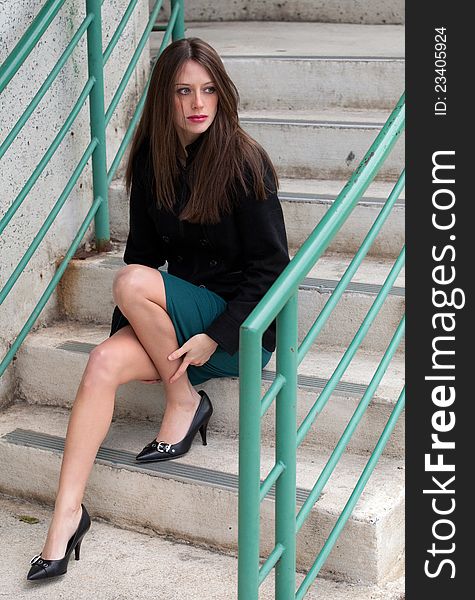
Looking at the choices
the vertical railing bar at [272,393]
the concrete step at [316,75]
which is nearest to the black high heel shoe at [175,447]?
the vertical railing bar at [272,393]

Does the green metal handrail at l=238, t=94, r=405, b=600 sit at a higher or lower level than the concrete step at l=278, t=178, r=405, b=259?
lower

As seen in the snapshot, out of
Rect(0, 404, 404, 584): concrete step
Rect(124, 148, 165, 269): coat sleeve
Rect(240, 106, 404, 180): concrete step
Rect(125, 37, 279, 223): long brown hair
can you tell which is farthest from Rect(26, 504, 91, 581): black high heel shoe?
Rect(240, 106, 404, 180): concrete step

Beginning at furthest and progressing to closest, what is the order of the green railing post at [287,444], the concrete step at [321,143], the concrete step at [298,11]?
the concrete step at [298,11]
the concrete step at [321,143]
the green railing post at [287,444]

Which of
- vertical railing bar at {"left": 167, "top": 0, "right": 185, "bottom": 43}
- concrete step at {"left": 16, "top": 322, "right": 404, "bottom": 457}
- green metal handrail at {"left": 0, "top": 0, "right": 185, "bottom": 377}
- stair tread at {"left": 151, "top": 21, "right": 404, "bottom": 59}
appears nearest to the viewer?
concrete step at {"left": 16, "top": 322, "right": 404, "bottom": 457}

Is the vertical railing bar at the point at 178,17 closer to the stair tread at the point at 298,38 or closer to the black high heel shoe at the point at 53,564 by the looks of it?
the stair tread at the point at 298,38

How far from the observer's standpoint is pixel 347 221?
3.63 metres

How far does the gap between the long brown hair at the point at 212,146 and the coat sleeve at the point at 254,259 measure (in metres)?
0.03

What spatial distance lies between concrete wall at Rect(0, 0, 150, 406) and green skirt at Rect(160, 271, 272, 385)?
722 mm

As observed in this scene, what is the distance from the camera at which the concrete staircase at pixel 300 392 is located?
9.15 feet

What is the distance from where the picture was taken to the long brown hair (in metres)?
2.93

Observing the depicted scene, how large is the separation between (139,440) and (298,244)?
946mm

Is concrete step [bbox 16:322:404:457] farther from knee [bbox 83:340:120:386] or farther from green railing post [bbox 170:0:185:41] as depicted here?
green railing post [bbox 170:0:185:41]

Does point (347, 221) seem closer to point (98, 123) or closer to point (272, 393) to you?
point (98, 123)

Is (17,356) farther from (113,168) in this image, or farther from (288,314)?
(288,314)
